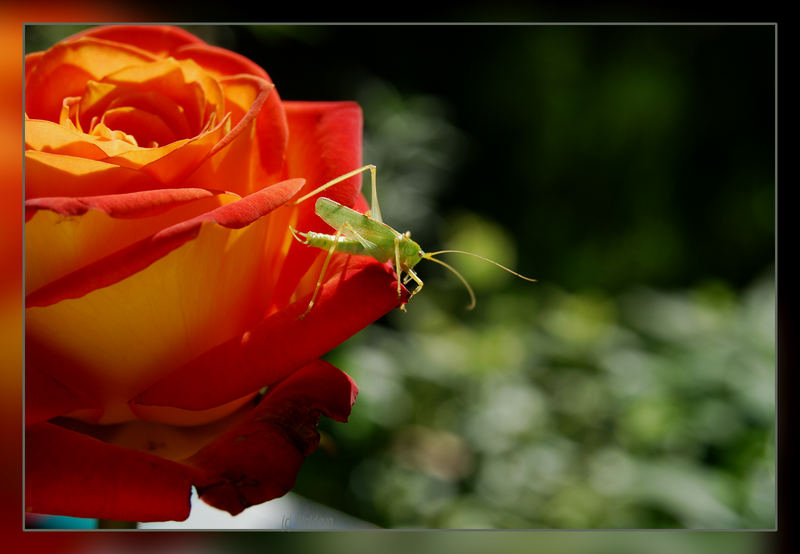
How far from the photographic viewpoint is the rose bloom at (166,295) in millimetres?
310

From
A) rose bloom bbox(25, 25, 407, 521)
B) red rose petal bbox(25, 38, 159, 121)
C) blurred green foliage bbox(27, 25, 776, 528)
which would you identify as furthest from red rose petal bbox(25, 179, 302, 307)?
blurred green foliage bbox(27, 25, 776, 528)

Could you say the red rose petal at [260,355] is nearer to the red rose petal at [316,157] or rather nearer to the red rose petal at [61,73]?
the red rose petal at [316,157]

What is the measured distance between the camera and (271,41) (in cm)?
83

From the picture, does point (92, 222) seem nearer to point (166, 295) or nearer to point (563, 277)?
point (166, 295)

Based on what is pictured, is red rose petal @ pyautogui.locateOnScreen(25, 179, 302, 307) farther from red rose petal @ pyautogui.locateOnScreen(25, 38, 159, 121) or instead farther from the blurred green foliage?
the blurred green foliage

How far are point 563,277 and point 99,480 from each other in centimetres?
106

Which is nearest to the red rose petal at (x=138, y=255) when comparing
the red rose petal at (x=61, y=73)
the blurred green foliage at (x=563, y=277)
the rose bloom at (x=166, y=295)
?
the rose bloom at (x=166, y=295)

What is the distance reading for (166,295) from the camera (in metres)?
Result: 0.33

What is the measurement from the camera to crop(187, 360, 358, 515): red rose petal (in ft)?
1.03

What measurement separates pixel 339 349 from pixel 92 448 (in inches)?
21.9

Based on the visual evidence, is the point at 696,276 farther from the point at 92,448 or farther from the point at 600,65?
the point at 92,448

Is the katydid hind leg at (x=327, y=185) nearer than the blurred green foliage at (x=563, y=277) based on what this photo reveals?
Yes
